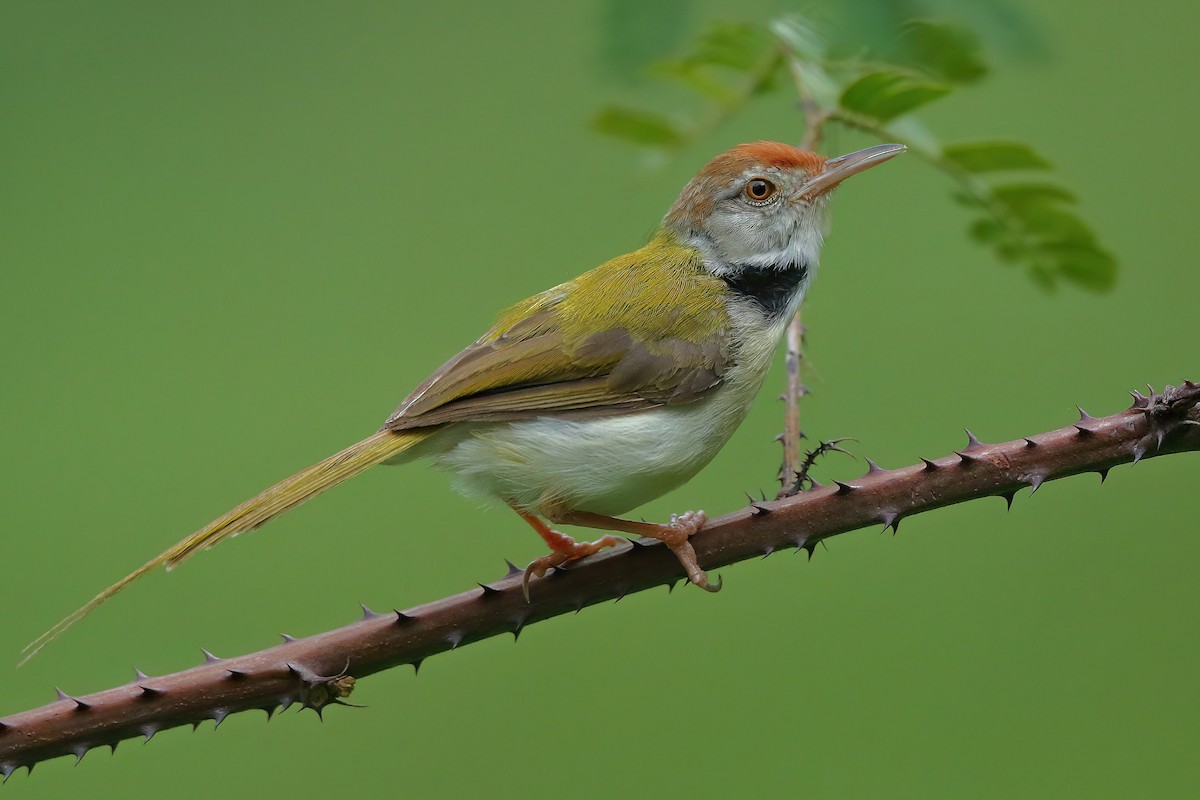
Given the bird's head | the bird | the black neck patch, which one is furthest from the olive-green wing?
the bird's head

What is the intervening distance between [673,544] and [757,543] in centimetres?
24

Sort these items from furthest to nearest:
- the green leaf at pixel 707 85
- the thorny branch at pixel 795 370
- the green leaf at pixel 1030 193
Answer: the green leaf at pixel 707 85, the green leaf at pixel 1030 193, the thorny branch at pixel 795 370

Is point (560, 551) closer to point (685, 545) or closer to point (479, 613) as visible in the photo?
point (685, 545)

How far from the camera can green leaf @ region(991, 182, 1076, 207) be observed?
3062 mm

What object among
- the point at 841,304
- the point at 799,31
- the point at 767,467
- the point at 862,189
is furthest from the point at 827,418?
the point at 799,31

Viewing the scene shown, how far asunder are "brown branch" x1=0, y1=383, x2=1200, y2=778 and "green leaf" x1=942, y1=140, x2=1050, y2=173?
98cm

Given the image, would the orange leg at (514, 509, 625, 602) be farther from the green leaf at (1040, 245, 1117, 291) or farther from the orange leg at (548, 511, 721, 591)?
the green leaf at (1040, 245, 1117, 291)

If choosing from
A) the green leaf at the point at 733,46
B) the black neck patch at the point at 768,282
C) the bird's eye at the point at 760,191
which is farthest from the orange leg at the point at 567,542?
the green leaf at the point at 733,46

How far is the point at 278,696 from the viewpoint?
230cm

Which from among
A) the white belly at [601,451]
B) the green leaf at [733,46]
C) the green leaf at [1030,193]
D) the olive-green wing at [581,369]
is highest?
the green leaf at [733,46]

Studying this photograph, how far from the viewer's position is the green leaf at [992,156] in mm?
2949

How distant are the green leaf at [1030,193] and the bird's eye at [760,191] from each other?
23.2 inches

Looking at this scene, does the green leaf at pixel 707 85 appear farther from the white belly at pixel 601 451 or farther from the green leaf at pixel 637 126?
the white belly at pixel 601 451

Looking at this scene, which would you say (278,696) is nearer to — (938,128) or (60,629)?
(60,629)
